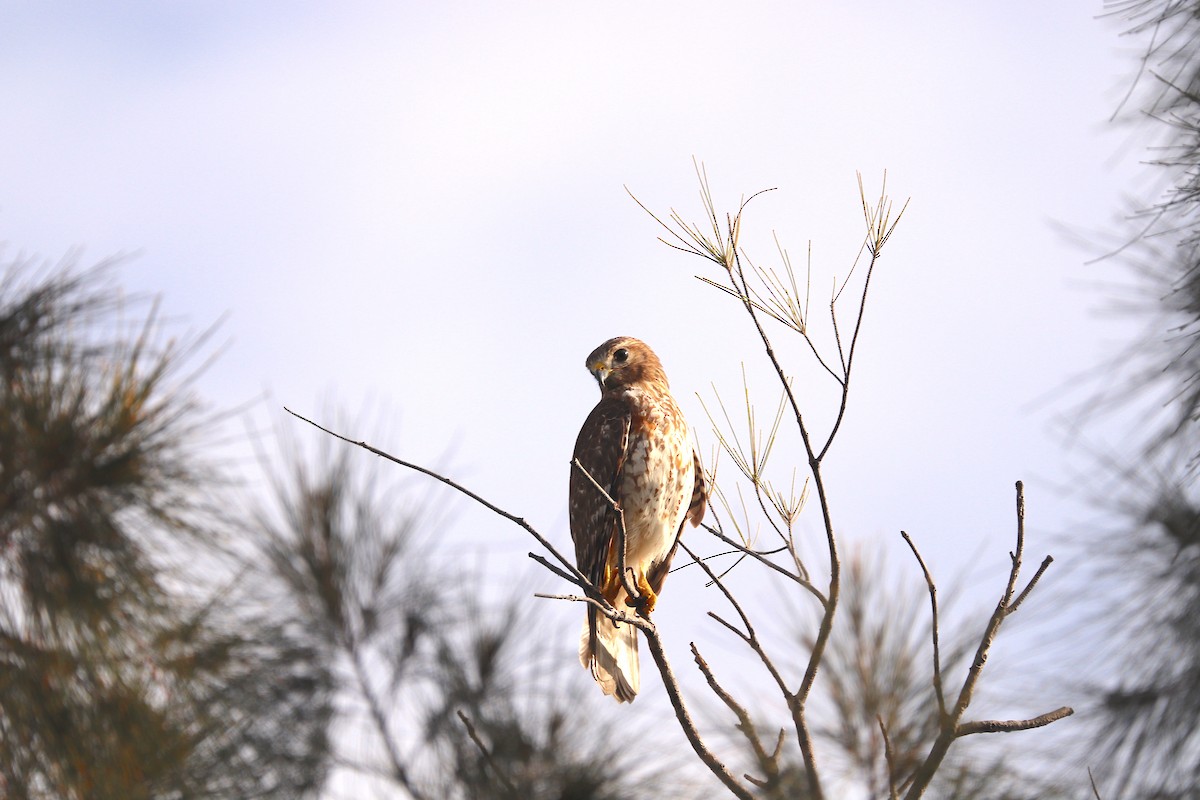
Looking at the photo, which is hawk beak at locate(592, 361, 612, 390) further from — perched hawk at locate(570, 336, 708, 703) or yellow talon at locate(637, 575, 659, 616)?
yellow talon at locate(637, 575, 659, 616)

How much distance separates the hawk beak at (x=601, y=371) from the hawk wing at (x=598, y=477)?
0.31 ft

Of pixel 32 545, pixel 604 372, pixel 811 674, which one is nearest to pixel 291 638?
pixel 32 545

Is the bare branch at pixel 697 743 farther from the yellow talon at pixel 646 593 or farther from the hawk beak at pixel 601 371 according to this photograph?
the hawk beak at pixel 601 371

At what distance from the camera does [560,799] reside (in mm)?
4430

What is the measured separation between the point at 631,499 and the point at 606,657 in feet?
1.30

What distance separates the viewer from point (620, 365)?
3463 millimetres

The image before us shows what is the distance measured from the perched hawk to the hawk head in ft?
0.18

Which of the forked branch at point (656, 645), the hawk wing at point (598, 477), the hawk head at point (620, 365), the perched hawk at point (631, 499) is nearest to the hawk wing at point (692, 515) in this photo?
the perched hawk at point (631, 499)

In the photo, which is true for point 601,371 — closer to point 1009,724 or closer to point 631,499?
point 631,499

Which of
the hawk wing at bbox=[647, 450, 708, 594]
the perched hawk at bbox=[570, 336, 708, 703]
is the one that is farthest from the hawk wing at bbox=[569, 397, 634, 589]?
the hawk wing at bbox=[647, 450, 708, 594]

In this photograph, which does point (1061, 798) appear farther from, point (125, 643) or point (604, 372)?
point (125, 643)

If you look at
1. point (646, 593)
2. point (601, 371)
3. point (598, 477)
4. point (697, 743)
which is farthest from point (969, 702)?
point (601, 371)

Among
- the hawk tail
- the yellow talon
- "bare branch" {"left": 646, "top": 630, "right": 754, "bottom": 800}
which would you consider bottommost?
"bare branch" {"left": 646, "top": 630, "right": 754, "bottom": 800}

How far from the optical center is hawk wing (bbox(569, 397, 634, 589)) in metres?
3.16
